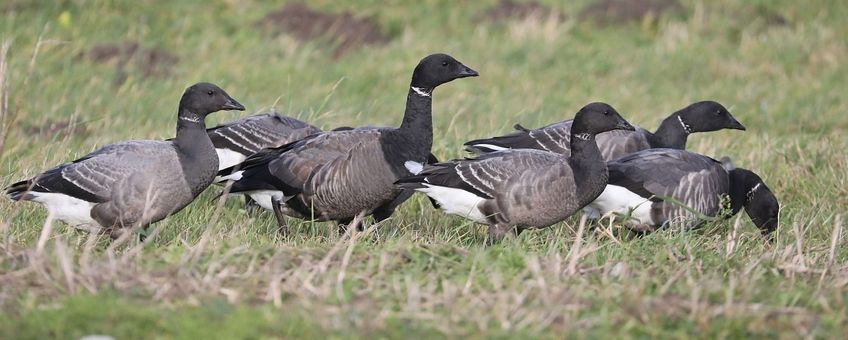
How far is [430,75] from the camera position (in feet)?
28.9

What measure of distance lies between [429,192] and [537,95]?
22.0ft

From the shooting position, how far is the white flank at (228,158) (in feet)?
32.8

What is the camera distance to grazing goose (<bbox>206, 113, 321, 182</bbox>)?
396 inches

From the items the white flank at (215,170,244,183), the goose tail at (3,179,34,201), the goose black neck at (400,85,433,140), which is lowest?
the white flank at (215,170,244,183)

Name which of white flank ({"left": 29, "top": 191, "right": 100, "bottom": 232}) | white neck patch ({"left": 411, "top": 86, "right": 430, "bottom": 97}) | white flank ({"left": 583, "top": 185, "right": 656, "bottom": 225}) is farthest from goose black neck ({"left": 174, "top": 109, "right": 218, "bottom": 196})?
white flank ({"left": 583, "top": 185, "right": 656, "bottom": 225})

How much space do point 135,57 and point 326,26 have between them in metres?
3.09

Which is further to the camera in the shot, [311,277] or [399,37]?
[399,37]

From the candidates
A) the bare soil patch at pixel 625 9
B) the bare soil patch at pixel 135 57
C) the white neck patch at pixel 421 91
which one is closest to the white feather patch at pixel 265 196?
the white neck patch at pixel 421 91

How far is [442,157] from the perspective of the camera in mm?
10594

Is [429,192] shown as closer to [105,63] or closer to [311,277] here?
[311,277]

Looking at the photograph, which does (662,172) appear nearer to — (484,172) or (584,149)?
(584,149)

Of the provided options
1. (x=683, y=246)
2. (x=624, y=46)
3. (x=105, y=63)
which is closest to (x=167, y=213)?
(x=683, y=246)

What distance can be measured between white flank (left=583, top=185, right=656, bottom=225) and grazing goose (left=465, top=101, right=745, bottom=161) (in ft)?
3.30

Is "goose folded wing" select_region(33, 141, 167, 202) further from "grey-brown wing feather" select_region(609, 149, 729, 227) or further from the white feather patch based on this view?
"grey-brown wing feather" select_region(609, 149, 729, 227)
